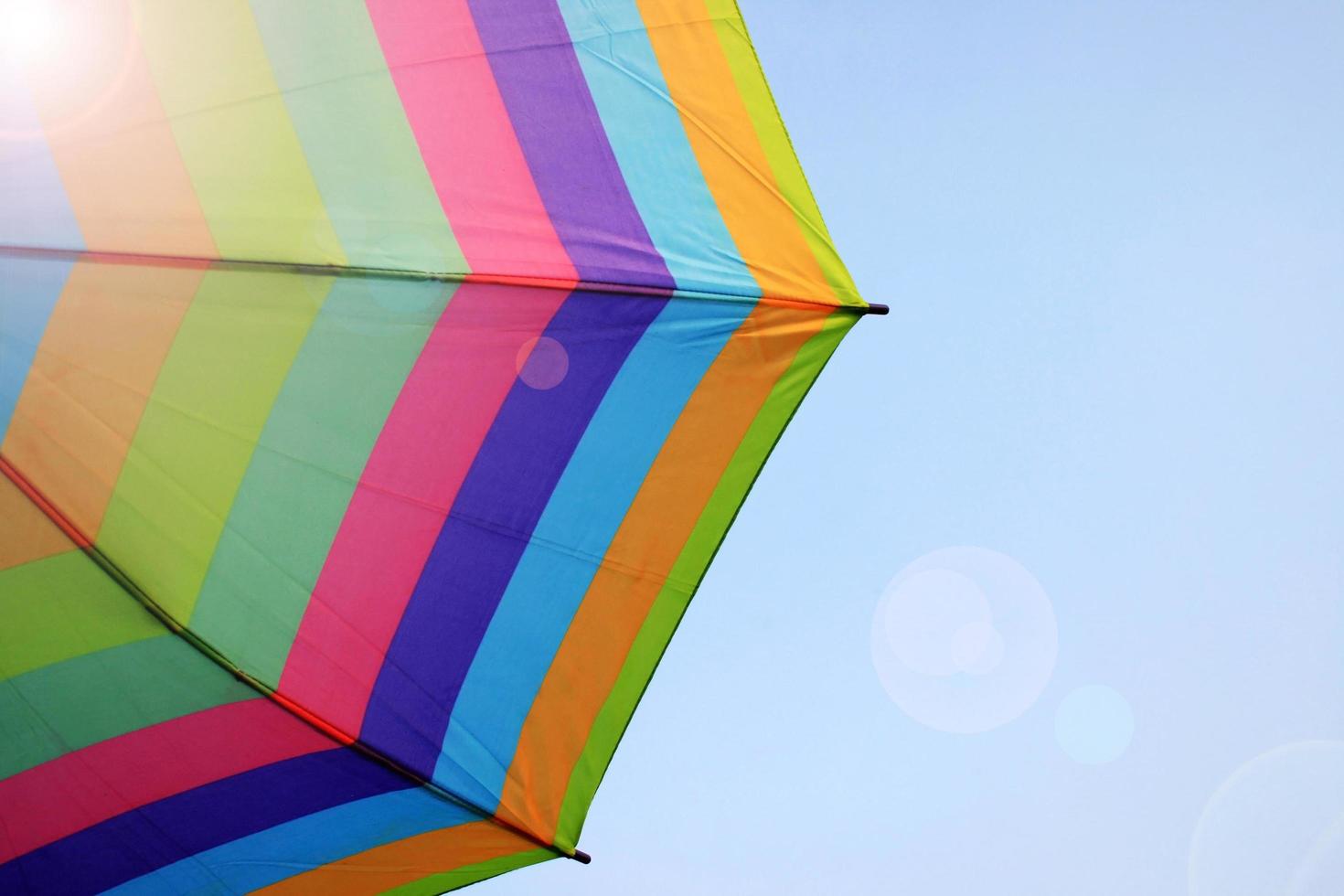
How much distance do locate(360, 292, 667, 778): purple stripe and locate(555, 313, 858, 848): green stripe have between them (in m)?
0.44

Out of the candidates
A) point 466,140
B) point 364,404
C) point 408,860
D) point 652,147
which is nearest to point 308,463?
point 364,404

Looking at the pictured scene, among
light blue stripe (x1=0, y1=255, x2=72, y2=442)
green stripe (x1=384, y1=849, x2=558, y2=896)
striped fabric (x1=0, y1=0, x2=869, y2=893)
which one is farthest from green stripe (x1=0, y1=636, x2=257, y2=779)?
green stripe (x1=384, y1=849, x2=558, y2=896)

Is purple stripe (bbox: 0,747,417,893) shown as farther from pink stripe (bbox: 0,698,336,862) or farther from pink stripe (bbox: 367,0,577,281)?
pink stripe (bbox: 367,0,577,281)

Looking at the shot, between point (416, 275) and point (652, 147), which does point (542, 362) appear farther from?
point (652, 147)

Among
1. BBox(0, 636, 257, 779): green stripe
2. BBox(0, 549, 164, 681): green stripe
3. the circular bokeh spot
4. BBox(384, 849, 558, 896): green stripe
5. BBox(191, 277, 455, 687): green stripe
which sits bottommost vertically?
BBox(384, 849, 558, 896): green stripe

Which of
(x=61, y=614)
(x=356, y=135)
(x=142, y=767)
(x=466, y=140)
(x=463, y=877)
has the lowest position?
(x=463, y=877)

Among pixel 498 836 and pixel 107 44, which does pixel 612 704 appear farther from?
pixel 107 44

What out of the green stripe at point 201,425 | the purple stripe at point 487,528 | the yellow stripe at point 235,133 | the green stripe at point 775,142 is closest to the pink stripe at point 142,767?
the purple stripe at point 487,528

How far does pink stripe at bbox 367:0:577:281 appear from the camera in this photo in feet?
7.93

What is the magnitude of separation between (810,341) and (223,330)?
4.71ft

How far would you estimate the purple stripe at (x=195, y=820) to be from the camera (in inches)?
104

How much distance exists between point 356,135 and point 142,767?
5.47ft

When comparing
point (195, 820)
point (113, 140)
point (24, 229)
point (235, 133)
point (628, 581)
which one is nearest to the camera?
point (24, 229)

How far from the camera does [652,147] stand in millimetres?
2732
